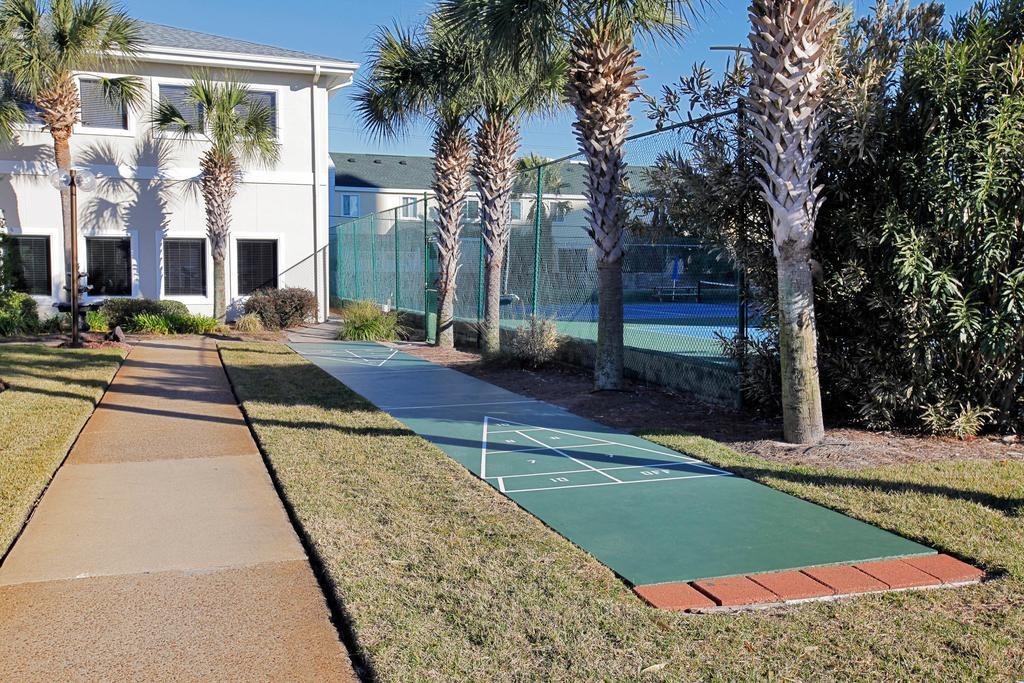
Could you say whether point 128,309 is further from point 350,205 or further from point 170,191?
point 350,205

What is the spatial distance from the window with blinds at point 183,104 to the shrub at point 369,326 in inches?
263

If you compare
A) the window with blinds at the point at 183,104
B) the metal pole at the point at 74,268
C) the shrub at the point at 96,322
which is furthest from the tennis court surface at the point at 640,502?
the window with blinds at the point at 183,104

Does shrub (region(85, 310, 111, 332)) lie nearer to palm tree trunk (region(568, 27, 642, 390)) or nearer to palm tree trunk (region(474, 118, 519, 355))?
palm tree trunk (region(474, 118, 519, 355))

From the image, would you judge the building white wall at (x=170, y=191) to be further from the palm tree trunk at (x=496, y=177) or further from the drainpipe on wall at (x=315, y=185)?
the palm tree trunk at (x=496, y=177)

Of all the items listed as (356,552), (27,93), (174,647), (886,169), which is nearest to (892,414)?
(886,169)

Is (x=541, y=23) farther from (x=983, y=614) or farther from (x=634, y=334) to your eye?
(x=983, y=614)

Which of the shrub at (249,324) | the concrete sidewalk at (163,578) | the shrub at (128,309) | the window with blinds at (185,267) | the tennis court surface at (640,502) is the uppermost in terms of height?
the window with blinds at (185,267)

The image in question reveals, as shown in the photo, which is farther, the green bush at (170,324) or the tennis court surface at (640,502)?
the green bush at (170,324)

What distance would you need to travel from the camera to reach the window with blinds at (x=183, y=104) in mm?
21516

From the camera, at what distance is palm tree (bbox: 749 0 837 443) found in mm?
7176

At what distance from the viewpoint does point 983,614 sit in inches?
160

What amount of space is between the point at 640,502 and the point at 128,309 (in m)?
17.2

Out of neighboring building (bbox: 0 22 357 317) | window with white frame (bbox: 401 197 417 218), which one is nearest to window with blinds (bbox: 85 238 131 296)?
neighboring building (bbox: 0 22 357 317)

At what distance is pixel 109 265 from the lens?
21.5m
